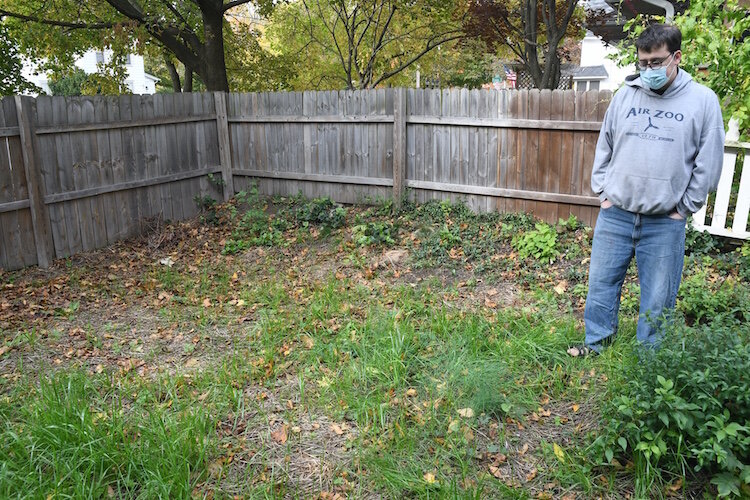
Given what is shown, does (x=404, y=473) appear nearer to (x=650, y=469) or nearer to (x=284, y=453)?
(x=284, y=453)

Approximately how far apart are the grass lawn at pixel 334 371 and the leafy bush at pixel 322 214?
779 millimetres

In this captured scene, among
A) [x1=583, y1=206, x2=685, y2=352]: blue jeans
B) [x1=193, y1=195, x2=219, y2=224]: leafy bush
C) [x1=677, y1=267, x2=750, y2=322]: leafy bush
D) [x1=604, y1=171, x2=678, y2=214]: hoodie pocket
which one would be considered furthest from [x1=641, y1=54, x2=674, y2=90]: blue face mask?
[x1=193, y1=195, x2=219, y2=224]: leafy bush

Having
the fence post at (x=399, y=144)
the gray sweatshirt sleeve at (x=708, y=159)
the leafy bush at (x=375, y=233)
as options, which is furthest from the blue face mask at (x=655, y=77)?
the fence post at (x=399, y=144)

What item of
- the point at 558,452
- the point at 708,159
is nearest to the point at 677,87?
the point at 708,159

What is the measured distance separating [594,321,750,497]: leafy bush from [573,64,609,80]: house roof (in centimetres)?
3339

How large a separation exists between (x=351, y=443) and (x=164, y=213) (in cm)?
645

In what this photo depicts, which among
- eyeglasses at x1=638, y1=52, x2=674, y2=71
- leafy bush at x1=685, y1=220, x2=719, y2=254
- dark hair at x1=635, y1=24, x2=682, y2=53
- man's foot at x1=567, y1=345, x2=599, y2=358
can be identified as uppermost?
dark hair at x1=635, y1=24, x2=682, y2=53

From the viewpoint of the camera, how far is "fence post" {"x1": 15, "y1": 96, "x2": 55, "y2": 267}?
6.94 meters

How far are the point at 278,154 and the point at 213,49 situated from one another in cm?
294

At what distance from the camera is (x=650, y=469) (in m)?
2.93

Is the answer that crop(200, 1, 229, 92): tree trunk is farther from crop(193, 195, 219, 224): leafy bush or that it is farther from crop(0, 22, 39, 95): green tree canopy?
crop(0, 22, 39, 95): green tree canopy

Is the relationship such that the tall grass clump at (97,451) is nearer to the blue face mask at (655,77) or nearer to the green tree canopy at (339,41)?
the blue face mask at (655,77)

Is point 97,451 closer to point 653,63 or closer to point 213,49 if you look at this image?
point 653,63

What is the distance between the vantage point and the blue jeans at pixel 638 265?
3.73 meters
